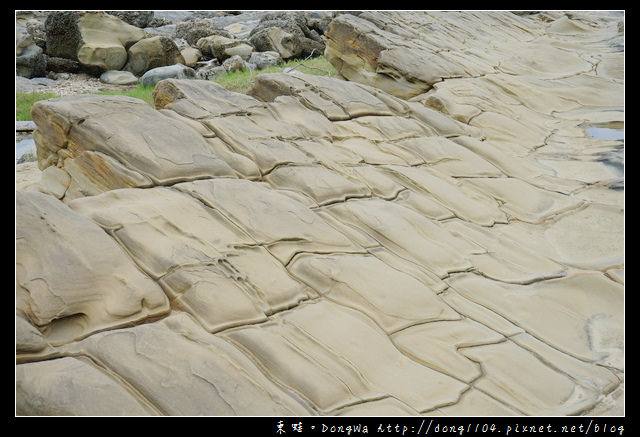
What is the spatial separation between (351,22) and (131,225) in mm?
5128

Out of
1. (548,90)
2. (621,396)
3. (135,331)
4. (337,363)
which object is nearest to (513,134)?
(548,90)

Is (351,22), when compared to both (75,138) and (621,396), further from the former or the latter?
(621,396)

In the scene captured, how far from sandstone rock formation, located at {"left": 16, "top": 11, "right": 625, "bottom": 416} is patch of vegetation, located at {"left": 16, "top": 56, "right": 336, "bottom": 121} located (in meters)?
2.78

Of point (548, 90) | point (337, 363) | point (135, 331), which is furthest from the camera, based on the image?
point (548, 90)

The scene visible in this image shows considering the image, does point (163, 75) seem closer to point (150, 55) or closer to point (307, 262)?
point (150, 55)

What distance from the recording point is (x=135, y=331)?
2473 mm

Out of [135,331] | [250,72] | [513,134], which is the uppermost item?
[135,331]

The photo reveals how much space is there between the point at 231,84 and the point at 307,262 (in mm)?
5656

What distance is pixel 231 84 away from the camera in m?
8.45

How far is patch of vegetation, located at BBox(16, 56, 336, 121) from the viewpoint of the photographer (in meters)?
7.61

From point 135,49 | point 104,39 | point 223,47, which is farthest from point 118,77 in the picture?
point 223,47

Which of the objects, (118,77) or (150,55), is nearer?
(118,77)

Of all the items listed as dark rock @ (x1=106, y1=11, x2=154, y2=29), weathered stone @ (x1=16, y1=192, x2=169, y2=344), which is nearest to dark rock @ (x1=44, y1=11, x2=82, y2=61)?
dark rock @ (x1=106, y1=11, x2=154, y2=29)

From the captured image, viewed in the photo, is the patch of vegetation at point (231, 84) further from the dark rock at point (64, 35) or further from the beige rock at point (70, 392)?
the beige rock at point (70, 392)
